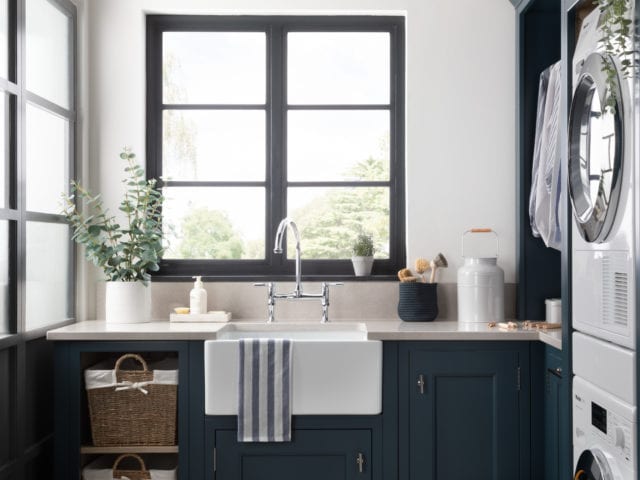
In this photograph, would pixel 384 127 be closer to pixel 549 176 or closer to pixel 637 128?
pixel 549 176

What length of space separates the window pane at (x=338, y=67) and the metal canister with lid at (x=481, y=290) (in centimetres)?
100

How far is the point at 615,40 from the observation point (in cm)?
202

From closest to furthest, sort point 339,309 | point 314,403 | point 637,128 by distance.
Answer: point 637,128, point 314,403, point 339,309

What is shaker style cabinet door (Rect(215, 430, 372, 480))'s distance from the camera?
281 centimetres


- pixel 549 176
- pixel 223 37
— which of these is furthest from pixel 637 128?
pixel 223 37

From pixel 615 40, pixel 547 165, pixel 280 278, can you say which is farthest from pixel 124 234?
pixel 615 40

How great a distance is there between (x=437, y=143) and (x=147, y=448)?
1.97 metres

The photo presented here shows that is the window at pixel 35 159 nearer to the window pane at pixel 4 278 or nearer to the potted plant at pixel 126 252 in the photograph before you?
the window pane at pixel 4 278

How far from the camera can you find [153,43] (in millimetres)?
3559

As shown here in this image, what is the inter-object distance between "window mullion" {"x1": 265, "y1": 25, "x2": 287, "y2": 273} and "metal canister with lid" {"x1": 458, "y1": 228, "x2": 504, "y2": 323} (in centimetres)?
95

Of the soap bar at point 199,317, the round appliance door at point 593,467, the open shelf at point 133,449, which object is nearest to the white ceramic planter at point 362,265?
the soap bar at point 199,317

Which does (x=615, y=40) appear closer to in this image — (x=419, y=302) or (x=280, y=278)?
(x=419, y=302)

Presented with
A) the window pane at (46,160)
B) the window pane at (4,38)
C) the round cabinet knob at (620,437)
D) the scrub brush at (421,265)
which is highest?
the window pane at (4,38)

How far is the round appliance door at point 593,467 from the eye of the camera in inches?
79.5
